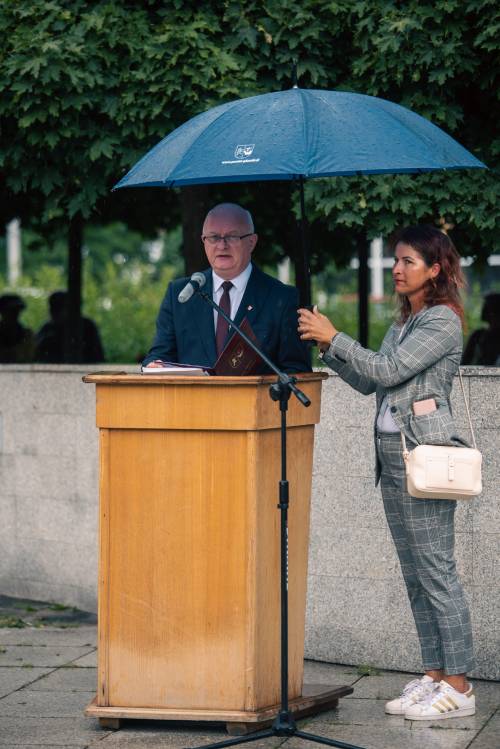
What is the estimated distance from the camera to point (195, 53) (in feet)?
22.8

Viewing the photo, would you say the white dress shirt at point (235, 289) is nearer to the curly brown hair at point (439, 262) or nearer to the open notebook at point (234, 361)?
the open notebook at point (234, 361)

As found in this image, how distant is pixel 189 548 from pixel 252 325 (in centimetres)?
100

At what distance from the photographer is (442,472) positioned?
5.31m

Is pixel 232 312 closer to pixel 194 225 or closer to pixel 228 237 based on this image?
pixel 228 237

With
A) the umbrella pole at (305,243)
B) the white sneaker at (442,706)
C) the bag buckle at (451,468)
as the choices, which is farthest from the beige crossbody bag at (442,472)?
the white sneaker at (442,706)

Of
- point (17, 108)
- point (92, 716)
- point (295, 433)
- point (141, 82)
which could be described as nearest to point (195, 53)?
point (141, 82)

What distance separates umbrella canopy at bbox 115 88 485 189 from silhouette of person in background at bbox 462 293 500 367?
4692mm

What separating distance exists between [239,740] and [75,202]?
3.60 metres

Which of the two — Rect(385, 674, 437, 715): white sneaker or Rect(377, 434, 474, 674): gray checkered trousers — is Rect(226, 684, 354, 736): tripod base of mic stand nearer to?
Rect(385, 674, 437, 715): white sneaker

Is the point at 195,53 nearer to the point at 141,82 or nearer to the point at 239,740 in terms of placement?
the point at 141,82

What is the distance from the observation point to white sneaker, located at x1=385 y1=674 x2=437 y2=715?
18.6 feet

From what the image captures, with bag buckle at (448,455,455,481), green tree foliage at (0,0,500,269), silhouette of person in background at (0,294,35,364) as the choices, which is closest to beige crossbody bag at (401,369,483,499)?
bag buckle at (448,455,455,481)

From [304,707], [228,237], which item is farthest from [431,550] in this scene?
[228,237]

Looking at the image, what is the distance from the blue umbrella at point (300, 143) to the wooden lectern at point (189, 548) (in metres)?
0.81
